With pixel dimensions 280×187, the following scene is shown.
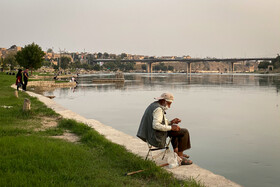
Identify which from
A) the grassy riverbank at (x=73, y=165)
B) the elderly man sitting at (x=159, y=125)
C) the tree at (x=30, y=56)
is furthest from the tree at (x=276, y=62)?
the elderly man sitting at (x=159, y=125)

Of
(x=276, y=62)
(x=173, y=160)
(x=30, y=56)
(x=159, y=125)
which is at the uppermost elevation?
(x=276, y=62)

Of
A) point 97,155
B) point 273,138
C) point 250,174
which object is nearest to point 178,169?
point 97,155

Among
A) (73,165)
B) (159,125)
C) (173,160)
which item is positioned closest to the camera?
(73,165)

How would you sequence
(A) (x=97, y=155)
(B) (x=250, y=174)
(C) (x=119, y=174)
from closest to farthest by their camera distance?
(C) (x=119, y=174) < (A) (x=97, y=155) < (B) (x=250, y=174)

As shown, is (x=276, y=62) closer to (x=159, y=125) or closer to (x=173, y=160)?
(x=173, y=160)

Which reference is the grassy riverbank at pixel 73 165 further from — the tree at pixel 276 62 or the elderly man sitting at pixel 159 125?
the tree at pixel 276 62

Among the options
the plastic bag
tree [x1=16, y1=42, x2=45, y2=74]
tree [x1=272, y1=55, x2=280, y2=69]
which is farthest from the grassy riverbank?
tree [x1=272, y1=55, x2=280, y2=69]

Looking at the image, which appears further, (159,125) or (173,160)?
(173,160)

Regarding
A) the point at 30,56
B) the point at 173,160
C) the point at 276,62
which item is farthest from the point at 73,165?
the point at 276,62

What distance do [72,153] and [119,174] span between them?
1556mm

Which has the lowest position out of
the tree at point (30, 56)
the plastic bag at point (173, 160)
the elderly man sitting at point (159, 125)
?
the plastic bag at point (173, 160)

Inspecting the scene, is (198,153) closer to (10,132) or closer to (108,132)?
(108,132)

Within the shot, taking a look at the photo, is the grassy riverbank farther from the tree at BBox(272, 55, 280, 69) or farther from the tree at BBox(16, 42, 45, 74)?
the tree at BBox(272, 55, 280, 69)

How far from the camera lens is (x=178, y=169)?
22.3ft
